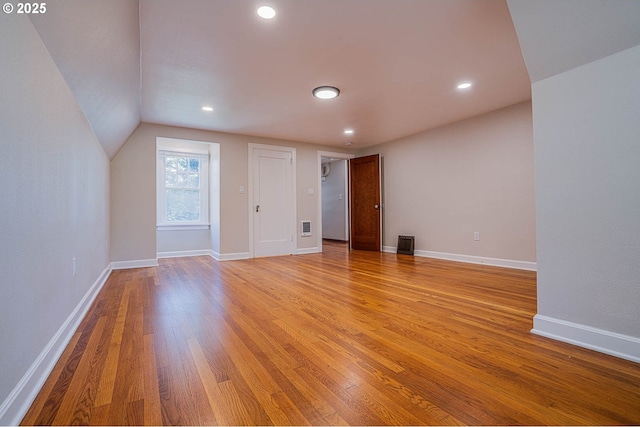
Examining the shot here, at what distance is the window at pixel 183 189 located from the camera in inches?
218

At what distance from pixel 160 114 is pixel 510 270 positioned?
17.1ft

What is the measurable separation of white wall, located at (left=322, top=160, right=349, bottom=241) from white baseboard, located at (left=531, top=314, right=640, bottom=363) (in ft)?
20.1

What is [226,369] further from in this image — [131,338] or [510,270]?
[510,270]

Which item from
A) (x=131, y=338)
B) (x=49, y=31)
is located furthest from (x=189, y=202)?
(x=49, y=31)

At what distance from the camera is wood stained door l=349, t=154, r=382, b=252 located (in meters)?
5.90

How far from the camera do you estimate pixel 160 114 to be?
4.02 metres

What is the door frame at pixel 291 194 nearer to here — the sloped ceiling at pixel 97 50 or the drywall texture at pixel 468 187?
the drywall texture at pixel 468 187

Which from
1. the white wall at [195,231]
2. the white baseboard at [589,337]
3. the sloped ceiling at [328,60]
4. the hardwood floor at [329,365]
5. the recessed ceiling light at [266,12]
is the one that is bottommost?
the hardwood floor at [329,365]

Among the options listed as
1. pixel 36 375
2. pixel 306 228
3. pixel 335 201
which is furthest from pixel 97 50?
pixel 335 201

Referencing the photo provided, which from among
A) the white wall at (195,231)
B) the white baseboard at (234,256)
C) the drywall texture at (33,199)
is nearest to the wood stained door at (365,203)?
the white baseboard at (234,256)

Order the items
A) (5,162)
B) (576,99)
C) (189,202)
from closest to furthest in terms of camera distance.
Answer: (5,162) < (576,99) < (189,202)

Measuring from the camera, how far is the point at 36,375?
4.25 feet

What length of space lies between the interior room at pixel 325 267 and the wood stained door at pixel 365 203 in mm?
1819

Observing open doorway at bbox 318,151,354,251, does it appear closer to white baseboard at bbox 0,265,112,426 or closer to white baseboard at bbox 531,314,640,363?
white baseboard at bbox 531,314,640,363
